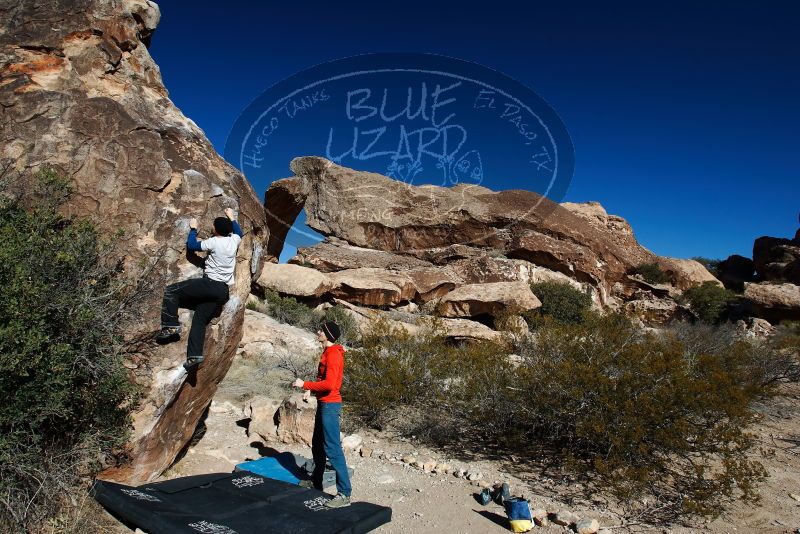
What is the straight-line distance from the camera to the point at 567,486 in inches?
194

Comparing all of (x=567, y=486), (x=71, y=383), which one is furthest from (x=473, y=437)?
(x=71, y=383)

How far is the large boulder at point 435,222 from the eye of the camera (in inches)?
822

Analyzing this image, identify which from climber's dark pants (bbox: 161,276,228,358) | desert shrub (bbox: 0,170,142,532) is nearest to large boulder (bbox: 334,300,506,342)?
climber's dark pants (bbox: 161,276,228,358)

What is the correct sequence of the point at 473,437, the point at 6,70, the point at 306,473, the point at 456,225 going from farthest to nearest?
1. the point at 456,225
2. the point at 473,437
3. the point at 306,473
4. the point at 6,70

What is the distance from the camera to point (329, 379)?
406cm

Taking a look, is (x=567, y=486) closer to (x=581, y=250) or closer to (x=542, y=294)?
(x=542, y=294)

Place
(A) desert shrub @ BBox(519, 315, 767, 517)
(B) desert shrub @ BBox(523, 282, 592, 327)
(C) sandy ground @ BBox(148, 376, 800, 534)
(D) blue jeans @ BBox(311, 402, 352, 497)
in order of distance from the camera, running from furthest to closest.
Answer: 1. (B) desert shrub @ BBox(523, 282, 592, 327)
2. (A) desert shrub @ BBox(519, 315, 767, 517)
3. (C) sandy ground @ BBox(148, 376, 800, 534)
4. (D) blue jeans @ BBox(311, 402, 352, 497)

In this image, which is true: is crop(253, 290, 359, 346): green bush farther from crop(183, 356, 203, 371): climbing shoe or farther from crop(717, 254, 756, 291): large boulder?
crop(717, 254, 756, 291): large boulder

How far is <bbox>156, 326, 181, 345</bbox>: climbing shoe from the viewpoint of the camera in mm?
3946

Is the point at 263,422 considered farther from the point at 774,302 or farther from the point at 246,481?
the point at 774,302

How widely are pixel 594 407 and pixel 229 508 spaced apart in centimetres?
377

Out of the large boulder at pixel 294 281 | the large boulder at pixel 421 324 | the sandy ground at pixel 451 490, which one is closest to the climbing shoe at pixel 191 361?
the sandy ground at pixel 451 490

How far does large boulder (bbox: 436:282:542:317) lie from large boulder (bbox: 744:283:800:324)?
11156 millimetres

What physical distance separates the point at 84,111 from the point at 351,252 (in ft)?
51.0
